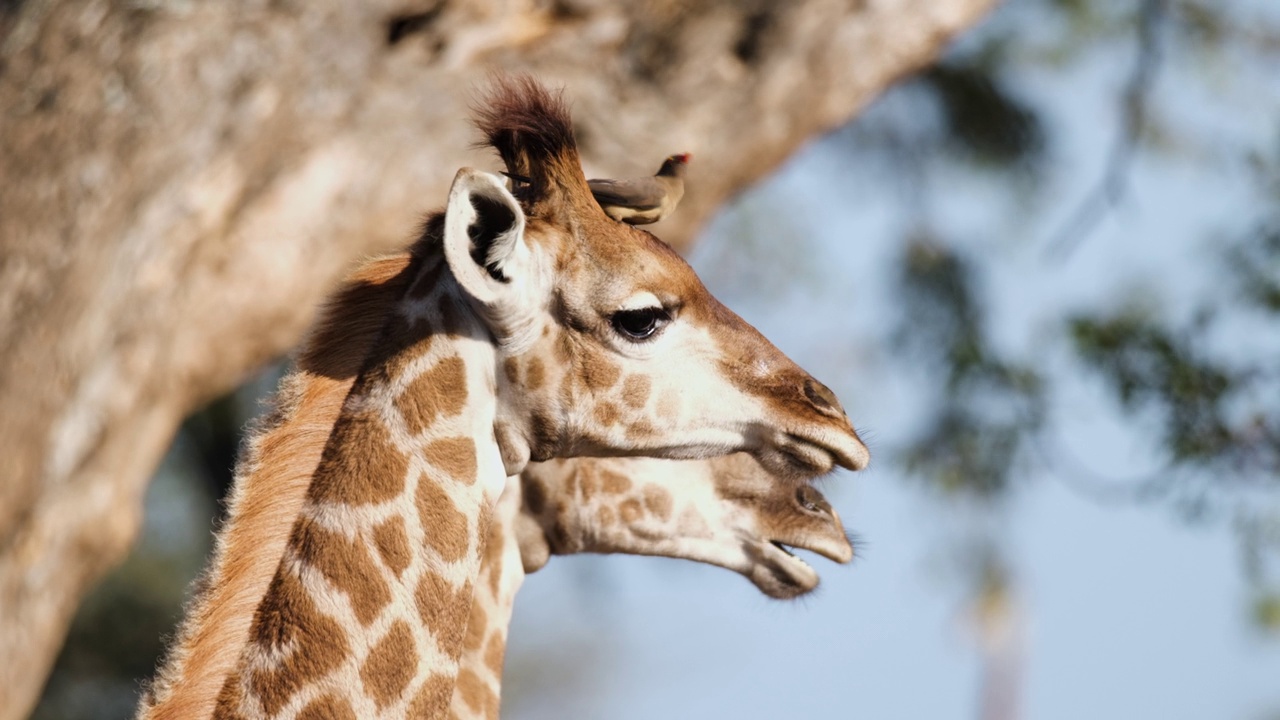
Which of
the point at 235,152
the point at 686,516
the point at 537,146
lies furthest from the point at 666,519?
the point at 235,152

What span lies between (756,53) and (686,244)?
1.18 metres

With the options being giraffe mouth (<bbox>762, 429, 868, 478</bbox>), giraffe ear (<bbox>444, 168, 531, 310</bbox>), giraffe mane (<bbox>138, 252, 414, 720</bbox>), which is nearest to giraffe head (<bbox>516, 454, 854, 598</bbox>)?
giraffe mouth (<bbox>762, 429, 868, 478</bbox>)

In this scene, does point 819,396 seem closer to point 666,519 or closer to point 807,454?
point 807,454

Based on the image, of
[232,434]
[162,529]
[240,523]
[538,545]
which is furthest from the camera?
[162,529]

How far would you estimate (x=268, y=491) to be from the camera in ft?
11.5

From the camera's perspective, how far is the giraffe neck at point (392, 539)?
3.37m

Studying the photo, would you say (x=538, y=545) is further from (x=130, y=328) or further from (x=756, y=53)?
(x=756, y=53)

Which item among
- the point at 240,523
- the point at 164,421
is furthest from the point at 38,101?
the point at 240,523

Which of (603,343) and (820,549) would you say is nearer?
(603,343)

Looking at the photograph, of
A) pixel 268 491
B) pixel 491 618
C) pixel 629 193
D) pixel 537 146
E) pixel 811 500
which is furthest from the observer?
pixel 811 500

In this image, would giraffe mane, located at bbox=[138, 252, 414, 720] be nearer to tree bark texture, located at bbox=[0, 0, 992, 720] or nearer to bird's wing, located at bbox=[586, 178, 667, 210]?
bird's wing, located at bbox=[586, 178, 667, 210]

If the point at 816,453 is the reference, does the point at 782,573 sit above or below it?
below

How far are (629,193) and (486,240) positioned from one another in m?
0.56

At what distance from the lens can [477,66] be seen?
8.15m
